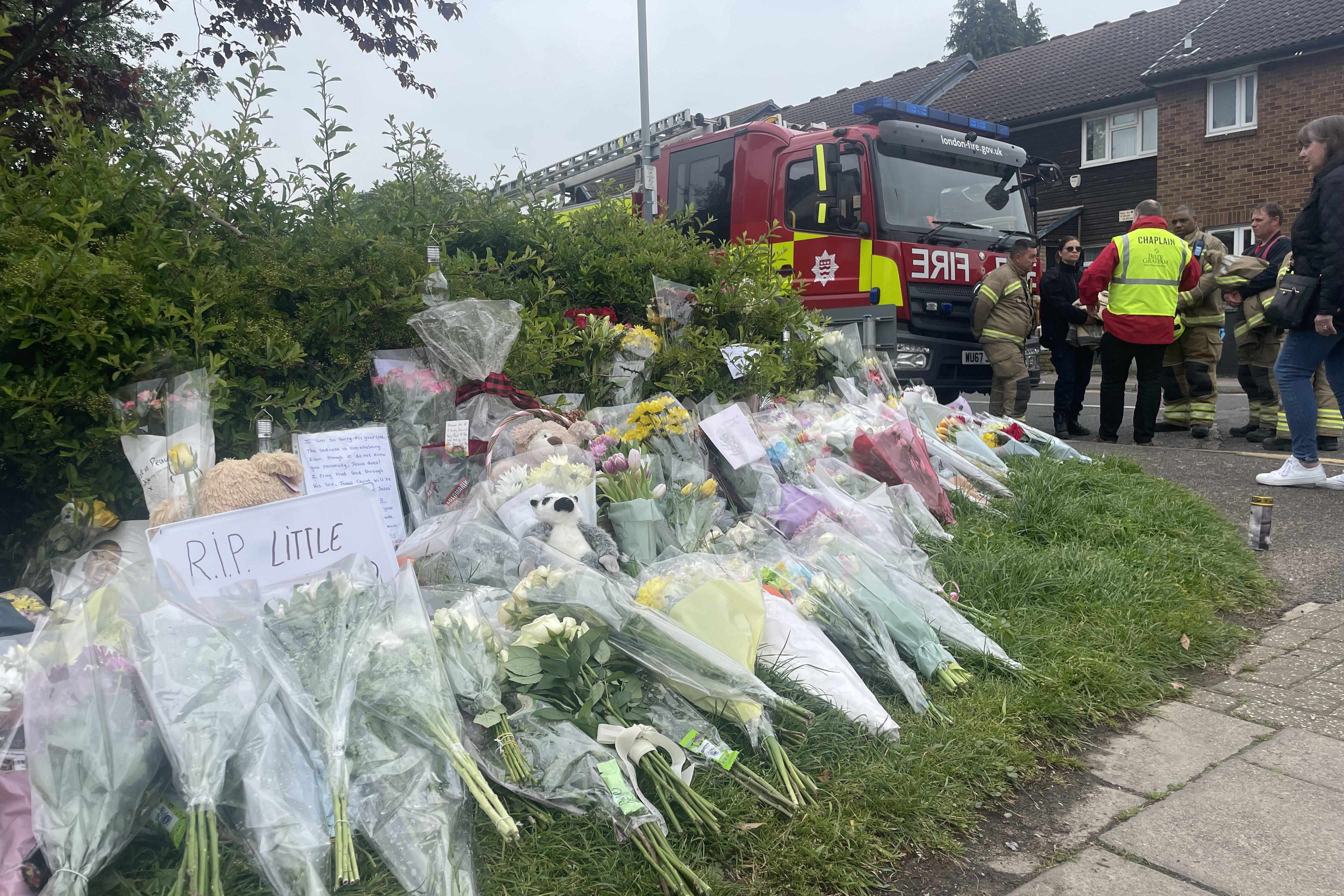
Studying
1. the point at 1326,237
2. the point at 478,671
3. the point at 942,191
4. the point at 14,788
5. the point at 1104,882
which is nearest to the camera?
the point at 14,788

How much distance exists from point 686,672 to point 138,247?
95.8 inches

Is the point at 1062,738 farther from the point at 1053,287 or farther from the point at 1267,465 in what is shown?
the point at 1053,287

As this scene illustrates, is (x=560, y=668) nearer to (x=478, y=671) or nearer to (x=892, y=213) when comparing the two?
(x=478, y=671)

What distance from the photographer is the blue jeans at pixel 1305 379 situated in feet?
18.9

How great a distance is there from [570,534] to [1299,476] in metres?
5.20

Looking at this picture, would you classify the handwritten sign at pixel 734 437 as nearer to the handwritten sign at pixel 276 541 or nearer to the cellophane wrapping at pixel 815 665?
the cellophane wrapping at pixel 815 665

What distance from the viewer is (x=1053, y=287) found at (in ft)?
28.4

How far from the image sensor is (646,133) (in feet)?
33.0

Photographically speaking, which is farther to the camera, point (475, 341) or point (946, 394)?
point (946, 394)

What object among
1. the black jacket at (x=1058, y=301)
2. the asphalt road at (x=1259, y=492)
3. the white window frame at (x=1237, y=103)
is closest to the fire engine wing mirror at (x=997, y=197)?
the black jacket at (x=1058, y=301)

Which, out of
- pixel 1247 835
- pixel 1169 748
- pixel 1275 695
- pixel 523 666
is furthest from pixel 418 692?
pixel 1275 695

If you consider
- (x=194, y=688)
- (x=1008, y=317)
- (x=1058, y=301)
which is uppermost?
(x=1058, y=301)

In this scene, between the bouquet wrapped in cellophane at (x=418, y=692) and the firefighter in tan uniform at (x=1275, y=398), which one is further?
the firefighter in tan uniform at (x=1275, y=398)

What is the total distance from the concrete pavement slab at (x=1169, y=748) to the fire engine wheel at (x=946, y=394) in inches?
227
